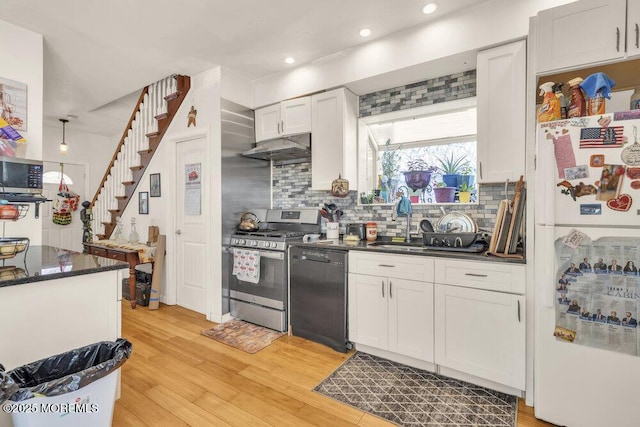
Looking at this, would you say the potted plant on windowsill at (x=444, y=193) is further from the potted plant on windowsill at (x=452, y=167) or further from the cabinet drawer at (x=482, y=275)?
the cabinet drawer at (x=482, y=275)

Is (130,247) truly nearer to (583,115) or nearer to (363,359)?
(363,359)

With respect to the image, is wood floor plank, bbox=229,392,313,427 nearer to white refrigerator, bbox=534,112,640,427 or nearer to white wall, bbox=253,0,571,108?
white refrigerator, bbox=534,112,640,427

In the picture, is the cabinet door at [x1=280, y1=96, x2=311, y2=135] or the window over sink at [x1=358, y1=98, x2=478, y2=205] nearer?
the window over sink at [x1=358, y1=98, x2=478, y2=205]

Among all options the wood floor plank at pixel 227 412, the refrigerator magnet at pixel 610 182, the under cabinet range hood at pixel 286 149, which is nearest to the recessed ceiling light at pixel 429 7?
the under cabinet range hood at pixel 286 149

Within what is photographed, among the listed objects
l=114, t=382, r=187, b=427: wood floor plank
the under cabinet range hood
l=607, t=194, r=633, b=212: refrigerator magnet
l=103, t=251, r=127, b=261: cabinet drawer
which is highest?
the under cabinet range hood

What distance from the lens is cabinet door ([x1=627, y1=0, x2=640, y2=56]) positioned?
1712 millimetres

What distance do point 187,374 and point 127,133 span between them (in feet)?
12.4

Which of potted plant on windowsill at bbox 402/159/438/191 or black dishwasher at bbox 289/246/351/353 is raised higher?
potted plant on windowsill at bbox 402/159/438/191

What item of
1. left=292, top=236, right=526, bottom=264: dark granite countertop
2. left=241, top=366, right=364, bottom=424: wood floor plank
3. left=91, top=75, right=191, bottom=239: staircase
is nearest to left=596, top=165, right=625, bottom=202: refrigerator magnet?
left=292, top=236, right=526, bottom=264: dark granite countertop

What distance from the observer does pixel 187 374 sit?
2.33 m

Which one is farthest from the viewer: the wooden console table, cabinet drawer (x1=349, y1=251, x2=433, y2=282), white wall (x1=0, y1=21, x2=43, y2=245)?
the wooden console table

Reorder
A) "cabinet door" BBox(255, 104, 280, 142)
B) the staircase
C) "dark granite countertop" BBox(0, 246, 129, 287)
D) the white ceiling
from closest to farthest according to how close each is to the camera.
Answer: "dark granite countertop" BBox(0, 246, 129, 287), the white ceiling, "cabinet door" BBox(255, 104, 280, 142), the staircase

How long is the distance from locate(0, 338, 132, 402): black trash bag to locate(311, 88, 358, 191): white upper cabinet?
2248 mm

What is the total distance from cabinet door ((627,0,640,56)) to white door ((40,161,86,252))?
7.68m
